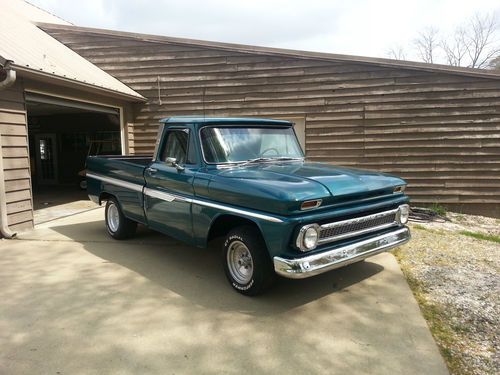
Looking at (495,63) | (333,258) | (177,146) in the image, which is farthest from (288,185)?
(495,63)

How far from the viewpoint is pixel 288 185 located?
11.4 ft

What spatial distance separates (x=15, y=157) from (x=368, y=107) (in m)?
7.23

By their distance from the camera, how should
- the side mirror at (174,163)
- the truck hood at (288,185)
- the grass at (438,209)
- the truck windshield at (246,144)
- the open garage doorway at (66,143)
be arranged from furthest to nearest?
the open garage doorway at (66,143), the grass at (438,209), the side mirror at (174,163), the truck windshield at (246,144), the truck hood at (288,185)

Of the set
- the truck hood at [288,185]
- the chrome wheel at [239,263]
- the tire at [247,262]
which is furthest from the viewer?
the chrome wheel at [239,263]

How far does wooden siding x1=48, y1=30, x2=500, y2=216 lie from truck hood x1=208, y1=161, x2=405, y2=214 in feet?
16.4

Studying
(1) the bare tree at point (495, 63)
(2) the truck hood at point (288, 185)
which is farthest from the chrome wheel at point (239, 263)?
(1) the bare tree at point (495, 63)

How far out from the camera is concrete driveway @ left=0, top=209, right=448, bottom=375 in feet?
9.27

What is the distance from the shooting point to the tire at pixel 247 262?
366 centimetres

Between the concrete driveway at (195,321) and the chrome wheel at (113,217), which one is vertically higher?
the chrome wheel at (113,217)

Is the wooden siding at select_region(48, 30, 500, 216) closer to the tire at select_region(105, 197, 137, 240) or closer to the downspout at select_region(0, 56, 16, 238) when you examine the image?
the tire at select_region(105, 197, 137, 240)

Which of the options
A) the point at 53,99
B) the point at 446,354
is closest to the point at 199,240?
the point at 446,354

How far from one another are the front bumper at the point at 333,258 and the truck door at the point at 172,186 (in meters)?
1.49

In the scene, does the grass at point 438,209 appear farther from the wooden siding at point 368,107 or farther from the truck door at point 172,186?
the truck door at point 172,186

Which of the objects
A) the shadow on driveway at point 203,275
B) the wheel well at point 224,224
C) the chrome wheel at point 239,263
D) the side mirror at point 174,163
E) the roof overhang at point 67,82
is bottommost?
the shadow on driveway at point 203,275
